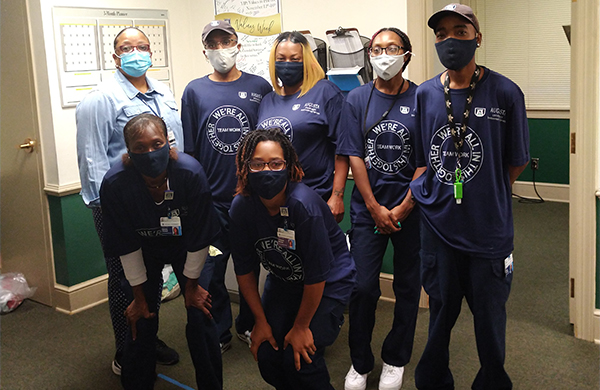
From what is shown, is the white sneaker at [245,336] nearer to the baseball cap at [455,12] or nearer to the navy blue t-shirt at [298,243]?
the navy blue t-shirt at [298,243]

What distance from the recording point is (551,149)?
224 inches

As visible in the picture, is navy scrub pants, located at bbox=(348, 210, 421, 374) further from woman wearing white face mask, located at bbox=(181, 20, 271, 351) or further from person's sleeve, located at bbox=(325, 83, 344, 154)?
woman wearing white face mask, located at bbox=(181, 20, 271, 351)

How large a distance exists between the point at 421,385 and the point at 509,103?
1.10m

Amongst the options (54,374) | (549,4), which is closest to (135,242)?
(54,374)

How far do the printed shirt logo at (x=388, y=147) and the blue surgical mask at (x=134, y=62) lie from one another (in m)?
1.05

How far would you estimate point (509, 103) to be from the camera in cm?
191

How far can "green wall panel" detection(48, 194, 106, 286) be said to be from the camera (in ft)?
11.5

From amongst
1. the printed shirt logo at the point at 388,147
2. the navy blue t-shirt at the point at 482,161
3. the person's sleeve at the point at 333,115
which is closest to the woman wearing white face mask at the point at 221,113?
the person's sleeve at the point at 333,115

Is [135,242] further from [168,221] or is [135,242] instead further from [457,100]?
[457,100]

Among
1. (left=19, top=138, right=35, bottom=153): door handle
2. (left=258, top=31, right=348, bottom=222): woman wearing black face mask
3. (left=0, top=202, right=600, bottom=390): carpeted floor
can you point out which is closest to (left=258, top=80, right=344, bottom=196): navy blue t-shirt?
(left=258, top=31, right=348, bottom=222): woman wearing black face mask

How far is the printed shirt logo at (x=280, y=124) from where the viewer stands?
8.12 feet

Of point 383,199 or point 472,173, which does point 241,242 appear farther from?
point 472,173

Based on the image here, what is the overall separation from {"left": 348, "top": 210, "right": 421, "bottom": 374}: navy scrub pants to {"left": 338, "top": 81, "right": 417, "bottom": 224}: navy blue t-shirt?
98mm

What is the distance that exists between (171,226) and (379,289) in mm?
899
